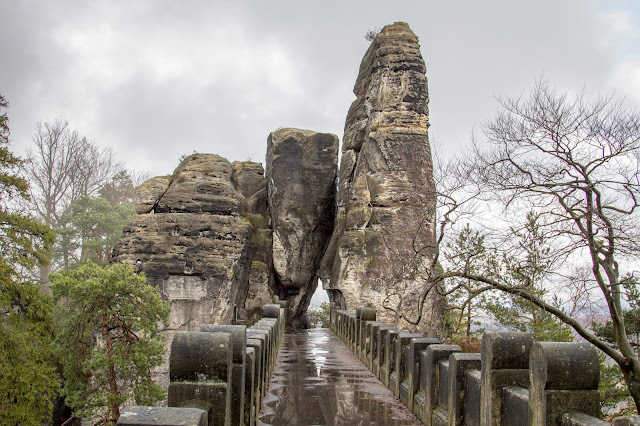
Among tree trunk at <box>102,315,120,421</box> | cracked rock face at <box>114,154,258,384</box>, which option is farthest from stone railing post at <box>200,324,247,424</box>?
cracked rock face at <box>114,154,258,384</box>

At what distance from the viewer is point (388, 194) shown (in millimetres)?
23266

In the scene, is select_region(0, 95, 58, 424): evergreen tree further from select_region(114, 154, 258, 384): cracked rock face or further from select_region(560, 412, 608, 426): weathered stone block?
select_region(560, 412, 608, 426): weathered stone block

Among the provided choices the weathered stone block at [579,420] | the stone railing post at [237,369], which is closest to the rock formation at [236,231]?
the stone railing post at [237,369]

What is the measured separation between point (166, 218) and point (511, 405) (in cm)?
2125

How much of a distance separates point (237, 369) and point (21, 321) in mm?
14051

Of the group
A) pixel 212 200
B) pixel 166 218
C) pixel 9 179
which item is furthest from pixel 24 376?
pixel 212 200

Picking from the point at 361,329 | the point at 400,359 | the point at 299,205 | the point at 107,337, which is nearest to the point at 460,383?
the point at 400,359

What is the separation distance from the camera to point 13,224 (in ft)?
57.4

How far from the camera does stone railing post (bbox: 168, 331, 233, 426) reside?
4257mm

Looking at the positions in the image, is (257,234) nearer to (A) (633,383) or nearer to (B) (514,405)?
(A) (633,383)

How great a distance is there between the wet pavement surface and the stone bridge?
0.05 feet

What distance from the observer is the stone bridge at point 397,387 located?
3744mm

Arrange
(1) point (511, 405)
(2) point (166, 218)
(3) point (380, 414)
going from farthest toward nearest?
(2) point (166, 218) → (3) point (380, 414) → (1) point (511, 405)

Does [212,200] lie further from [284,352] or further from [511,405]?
[511,405]
